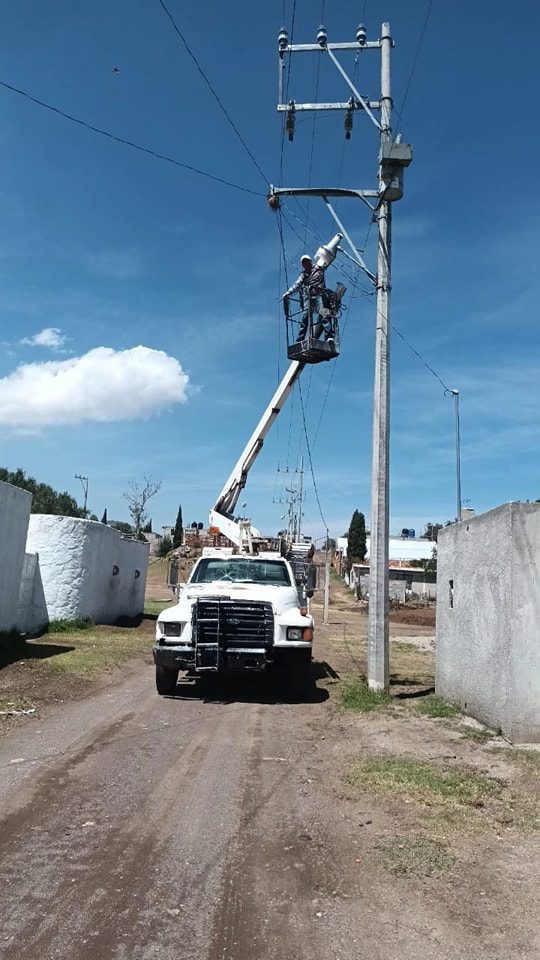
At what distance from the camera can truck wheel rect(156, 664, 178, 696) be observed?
34.8 feet

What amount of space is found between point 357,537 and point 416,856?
8882 cm

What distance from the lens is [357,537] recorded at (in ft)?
305

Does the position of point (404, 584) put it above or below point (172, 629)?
above

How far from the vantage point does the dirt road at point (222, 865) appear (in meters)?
3.66

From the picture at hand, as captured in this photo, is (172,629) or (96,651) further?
(96,651)

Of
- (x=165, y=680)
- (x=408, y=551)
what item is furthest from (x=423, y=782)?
(x=408, y=551)

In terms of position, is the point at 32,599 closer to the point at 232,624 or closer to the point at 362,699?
the point at 232,624

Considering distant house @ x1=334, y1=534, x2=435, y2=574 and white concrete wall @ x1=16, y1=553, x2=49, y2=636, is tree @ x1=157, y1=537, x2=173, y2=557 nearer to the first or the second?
distant house @ x1=334, y1=534, x2=435, y2=574

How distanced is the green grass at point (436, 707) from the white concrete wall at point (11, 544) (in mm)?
8487

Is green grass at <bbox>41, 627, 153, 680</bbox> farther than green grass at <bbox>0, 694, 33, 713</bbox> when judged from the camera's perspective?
Yes

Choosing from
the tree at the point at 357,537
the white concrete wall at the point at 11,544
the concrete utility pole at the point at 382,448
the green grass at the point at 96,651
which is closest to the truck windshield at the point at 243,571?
the concrete utility pole at the point at 382,448

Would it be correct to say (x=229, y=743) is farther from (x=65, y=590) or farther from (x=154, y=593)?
(x=154, y=593)

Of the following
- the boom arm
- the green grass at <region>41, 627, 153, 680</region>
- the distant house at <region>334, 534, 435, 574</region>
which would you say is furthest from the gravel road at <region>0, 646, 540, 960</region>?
the distant house at <region>334, 534, 435, 574</region>

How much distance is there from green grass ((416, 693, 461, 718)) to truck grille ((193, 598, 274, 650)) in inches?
86.2
